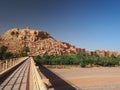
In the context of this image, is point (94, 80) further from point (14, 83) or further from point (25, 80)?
point (14, 83)

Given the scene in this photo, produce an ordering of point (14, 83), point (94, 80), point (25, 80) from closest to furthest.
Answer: point (14, 83)
point (25, 80)
point (94, 80)

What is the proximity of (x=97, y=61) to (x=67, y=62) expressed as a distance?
861 centimetres

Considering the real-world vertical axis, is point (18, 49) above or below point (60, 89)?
above

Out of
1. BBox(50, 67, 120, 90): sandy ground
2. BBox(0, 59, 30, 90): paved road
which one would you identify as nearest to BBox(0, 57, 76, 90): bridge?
BBox(0, 59, 30, 90): paved road

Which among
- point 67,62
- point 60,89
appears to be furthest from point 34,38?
point 60,89

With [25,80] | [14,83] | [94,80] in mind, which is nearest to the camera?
[14,83]

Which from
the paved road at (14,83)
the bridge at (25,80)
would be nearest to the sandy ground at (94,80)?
the bridge at (25,80)

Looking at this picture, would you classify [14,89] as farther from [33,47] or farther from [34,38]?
[34,38]

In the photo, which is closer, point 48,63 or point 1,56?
point 1,56

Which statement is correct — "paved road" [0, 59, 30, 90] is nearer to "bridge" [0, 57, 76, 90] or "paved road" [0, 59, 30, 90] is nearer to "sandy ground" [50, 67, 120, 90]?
"bridge" [0, 57, 76, 90]

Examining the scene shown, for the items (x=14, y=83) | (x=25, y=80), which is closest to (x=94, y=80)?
(x=25, y=80)

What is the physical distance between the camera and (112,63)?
84.1 meters

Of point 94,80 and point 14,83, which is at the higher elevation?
point 14,83

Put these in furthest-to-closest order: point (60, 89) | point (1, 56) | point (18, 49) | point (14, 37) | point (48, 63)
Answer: point (14, 37) → point (18, 49) → point (48, 63) → point (1, 56) → point (60, 89)
